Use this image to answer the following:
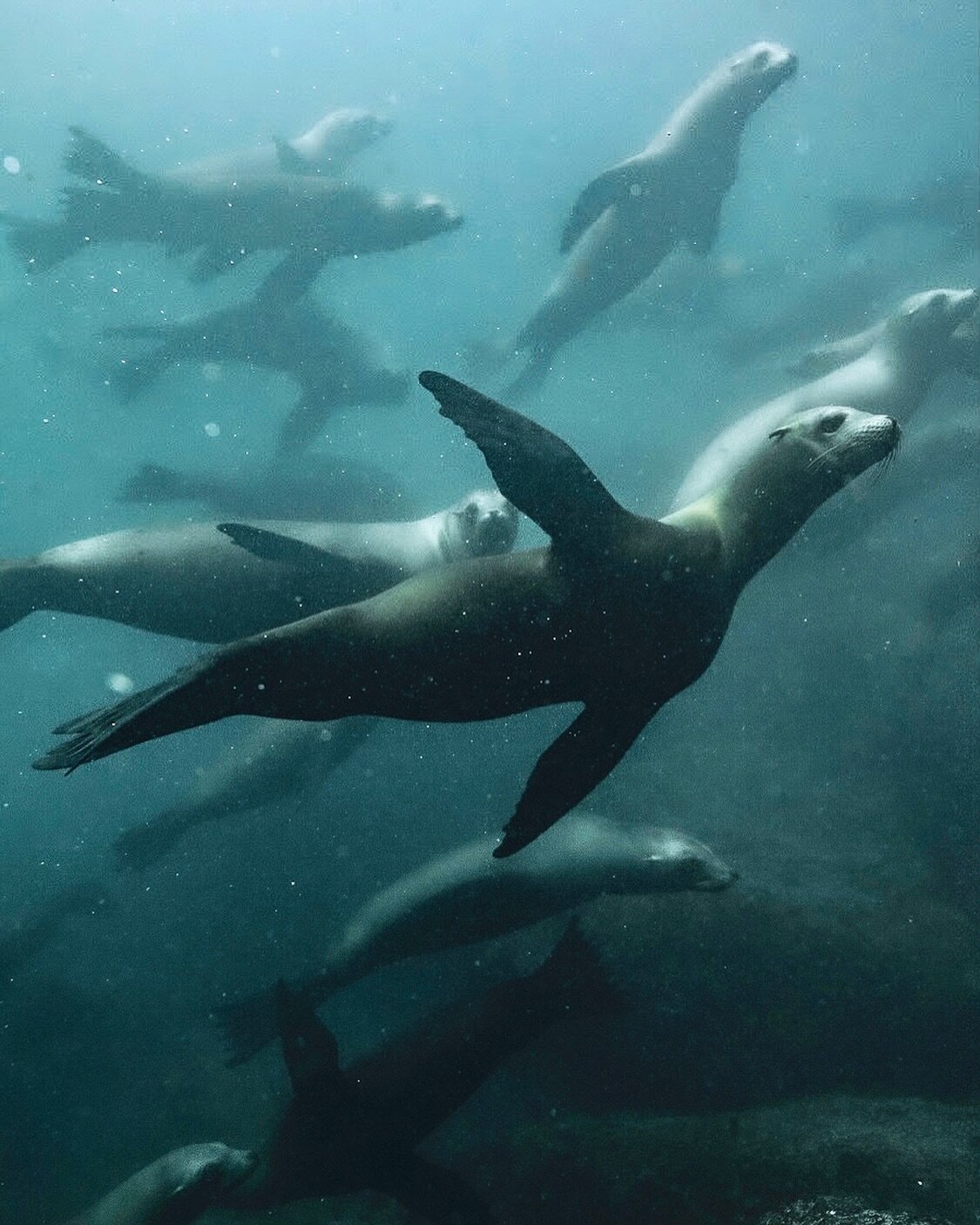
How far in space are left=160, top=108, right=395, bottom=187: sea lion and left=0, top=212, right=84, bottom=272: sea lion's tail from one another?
1.99 metres

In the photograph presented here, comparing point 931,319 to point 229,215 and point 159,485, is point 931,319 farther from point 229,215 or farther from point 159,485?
point 159,485

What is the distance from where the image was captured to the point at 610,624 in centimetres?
235

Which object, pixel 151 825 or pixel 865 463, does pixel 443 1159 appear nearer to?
pixel 151 825

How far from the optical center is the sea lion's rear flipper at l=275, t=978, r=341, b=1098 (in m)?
4.11

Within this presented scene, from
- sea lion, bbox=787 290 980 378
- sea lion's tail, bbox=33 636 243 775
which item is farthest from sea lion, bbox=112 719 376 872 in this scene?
sea lion, bbox=787 290 980 378

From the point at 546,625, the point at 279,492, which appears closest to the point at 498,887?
the point at 546,625

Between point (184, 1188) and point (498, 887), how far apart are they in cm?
243

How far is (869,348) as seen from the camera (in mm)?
7660

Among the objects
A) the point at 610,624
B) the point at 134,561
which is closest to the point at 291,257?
the point at 134,561

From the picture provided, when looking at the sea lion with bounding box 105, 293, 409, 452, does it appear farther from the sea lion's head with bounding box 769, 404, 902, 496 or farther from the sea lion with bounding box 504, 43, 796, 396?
the sea lion's head with bounding box 769, 404, 902, 496

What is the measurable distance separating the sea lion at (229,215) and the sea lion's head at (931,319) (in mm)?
5405

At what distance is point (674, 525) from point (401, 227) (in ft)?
29.1

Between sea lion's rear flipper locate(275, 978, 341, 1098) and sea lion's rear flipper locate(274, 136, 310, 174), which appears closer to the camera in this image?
sea lion's rear flipper locate(275, 978, 341, 1098)

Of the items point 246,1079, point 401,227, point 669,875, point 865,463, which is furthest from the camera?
point 401,227
